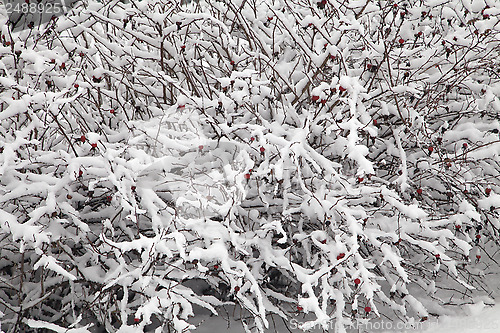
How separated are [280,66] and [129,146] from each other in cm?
113

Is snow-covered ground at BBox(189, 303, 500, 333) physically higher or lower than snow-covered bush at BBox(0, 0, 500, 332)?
lower

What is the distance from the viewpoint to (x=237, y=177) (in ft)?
7.95

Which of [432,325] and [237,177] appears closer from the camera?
[237,177]

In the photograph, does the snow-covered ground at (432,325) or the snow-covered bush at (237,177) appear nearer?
the snow-covered bush at (237,177)

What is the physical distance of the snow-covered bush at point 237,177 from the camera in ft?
8.21

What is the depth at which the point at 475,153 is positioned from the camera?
10.4ft

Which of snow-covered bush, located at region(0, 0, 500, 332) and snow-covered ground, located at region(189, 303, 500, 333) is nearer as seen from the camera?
snow-covered bush, located at region(0, 0, 500, 332)

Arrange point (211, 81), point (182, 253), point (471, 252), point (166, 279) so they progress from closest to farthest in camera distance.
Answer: point (182, 253) < point (166, 279) < point (211, 81) < point (471, 252)

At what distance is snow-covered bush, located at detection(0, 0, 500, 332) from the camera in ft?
8.21

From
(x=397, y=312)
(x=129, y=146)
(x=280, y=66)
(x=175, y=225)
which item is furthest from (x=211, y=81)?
(x=397, y=312)

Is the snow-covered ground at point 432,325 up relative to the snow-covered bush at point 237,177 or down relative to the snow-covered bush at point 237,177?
down

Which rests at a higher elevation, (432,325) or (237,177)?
(237,177)

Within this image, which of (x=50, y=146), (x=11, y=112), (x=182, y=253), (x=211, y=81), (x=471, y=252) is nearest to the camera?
(x=182, y=253)

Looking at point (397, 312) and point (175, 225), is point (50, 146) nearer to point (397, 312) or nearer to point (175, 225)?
point (175, 225)
